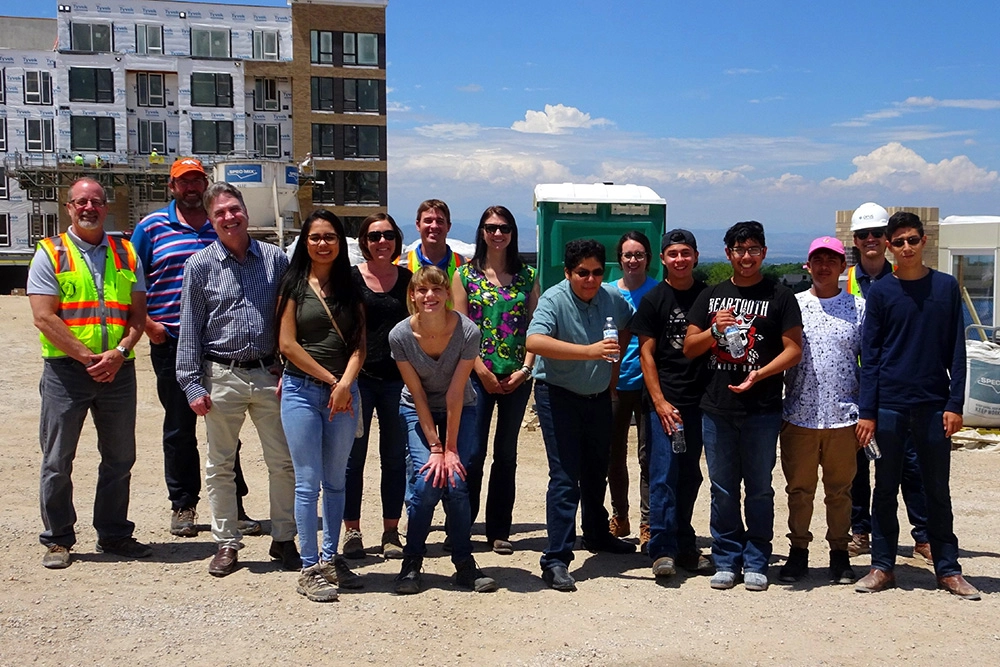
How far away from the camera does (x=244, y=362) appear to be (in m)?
5.29

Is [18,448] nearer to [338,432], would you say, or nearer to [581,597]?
[338,432]

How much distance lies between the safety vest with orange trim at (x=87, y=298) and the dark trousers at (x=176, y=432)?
43 cm

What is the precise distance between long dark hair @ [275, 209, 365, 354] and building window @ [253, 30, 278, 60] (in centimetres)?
5134

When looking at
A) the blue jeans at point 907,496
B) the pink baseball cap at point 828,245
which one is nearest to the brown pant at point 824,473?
the blue jeans at point 907,496

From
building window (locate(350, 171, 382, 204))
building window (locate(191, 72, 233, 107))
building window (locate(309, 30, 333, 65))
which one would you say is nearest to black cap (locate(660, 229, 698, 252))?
building window (locate(350, 171, 382, 204))

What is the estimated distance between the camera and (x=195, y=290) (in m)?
5.24

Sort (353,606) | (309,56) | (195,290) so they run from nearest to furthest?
1. (353,606)
2. (195,290)
3. (309,56)

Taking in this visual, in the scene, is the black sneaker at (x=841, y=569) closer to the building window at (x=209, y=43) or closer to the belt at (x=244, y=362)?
the belt at (x=244, y=362)

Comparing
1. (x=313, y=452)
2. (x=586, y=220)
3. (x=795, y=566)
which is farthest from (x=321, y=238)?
(x=586, y=220)

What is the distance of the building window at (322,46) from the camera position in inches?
2083

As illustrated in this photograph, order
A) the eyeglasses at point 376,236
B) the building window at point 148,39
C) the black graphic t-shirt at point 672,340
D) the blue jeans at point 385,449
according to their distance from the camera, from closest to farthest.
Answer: the black graphic t-shirt at point 672,340 → the eyeglasses at point 376,236 → the blue jeans at point 385,449 → the building window at point 148,39

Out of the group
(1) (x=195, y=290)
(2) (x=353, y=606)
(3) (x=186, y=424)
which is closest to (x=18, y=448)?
(3) (x=186, y=424)

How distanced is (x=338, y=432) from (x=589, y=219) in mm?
5329

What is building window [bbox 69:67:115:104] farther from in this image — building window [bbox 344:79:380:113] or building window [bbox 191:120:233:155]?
building window [bbox 344:79:380:113]
